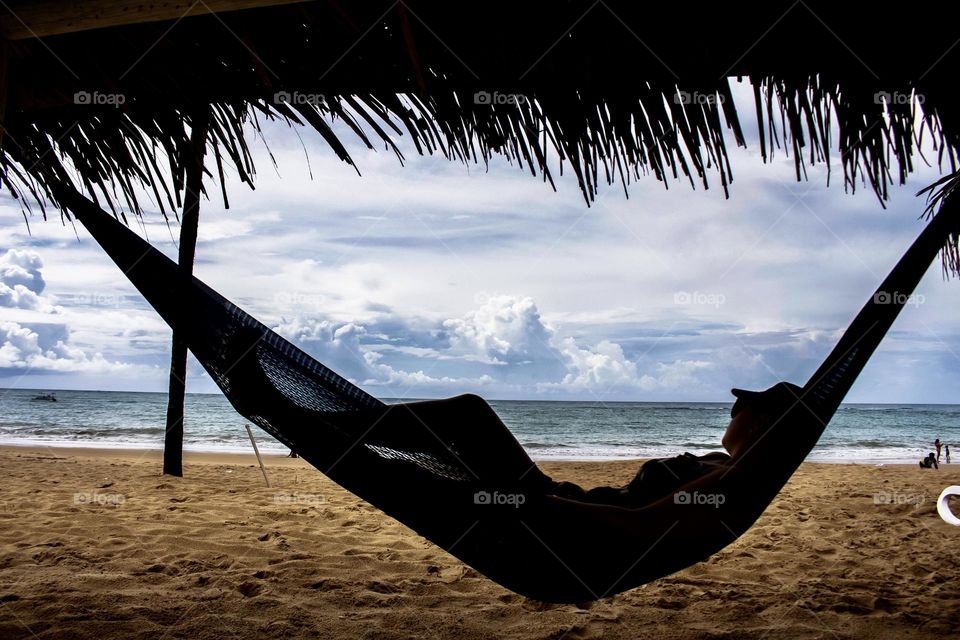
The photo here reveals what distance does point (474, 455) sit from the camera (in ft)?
3.99

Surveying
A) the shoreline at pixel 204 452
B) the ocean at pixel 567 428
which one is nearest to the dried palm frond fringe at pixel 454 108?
the shoreline at pixel 204 452

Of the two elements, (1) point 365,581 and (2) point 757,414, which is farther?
(1) point 365,581

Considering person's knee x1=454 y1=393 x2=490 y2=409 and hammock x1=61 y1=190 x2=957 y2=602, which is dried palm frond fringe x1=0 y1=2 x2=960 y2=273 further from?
person's knee x1=454 y1=393 x2=490 y2=409

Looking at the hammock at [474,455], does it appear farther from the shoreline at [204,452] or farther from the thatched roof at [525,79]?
the shoreline at [204,452]

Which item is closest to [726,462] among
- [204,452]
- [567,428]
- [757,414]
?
[757,414]

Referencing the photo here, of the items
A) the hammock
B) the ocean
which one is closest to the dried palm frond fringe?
the hammock

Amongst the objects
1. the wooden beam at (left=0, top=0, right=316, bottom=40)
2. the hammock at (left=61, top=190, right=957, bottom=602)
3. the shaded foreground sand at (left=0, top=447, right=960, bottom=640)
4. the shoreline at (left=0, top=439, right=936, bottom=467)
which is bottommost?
the shoreline at (left=0, top=439, right=936, bottom=467)

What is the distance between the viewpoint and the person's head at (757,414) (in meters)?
1.21

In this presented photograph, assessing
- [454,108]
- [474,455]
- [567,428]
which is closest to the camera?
[474,455]

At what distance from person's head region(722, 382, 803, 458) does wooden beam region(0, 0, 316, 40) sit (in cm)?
118

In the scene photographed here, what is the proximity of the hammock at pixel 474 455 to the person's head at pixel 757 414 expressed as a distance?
0.08ft

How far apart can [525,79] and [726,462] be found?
0.99m

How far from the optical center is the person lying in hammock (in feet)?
→ 3.98

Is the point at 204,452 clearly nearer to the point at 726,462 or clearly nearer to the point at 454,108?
the point at 454,108
